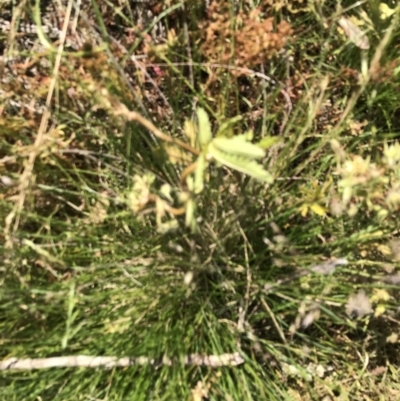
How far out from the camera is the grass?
48.0 inches

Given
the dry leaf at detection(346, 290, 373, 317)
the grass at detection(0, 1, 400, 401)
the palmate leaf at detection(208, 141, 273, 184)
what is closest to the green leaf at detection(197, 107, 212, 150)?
the palmate leaf at detection(208, 141, 273, 184)

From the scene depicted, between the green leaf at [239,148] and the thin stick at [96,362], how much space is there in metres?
0.53

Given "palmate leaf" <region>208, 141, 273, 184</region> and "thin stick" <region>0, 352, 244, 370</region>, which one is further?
"thin stick" <region>0, 352, 244, 370</region>

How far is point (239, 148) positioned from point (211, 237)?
392mm

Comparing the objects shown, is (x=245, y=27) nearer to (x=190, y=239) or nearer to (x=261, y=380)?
(x=190, y=239)

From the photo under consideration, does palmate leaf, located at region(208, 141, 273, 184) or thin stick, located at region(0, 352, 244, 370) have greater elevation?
palmate leaf, located at region(208, 141, 273, 184)

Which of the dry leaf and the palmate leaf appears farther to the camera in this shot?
the dry leaf

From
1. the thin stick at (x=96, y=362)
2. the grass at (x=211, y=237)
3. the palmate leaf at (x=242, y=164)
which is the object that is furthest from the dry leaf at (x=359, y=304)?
the palmate leaf at (x=242, y=164)

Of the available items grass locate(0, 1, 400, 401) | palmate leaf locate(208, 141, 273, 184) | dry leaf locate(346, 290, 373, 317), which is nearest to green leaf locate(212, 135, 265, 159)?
palmate leaf locate(208, 141, 273, 184)

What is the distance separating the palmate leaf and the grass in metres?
0.25

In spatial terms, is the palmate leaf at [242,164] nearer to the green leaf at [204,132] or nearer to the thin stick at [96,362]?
the green leaf at [204,132]

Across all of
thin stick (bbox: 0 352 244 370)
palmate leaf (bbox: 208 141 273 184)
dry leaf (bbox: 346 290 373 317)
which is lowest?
thin stick (bbox: 0 352 244 370)

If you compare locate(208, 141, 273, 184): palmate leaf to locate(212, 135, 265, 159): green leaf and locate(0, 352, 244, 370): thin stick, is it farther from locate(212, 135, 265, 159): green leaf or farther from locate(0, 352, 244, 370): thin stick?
locate(0, 352, 244, 370): thin stick

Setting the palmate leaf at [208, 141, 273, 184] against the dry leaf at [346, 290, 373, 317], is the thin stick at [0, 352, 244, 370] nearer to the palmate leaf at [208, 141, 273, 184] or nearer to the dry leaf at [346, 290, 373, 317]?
the dry leaf at [346, 290, 373, 317]
